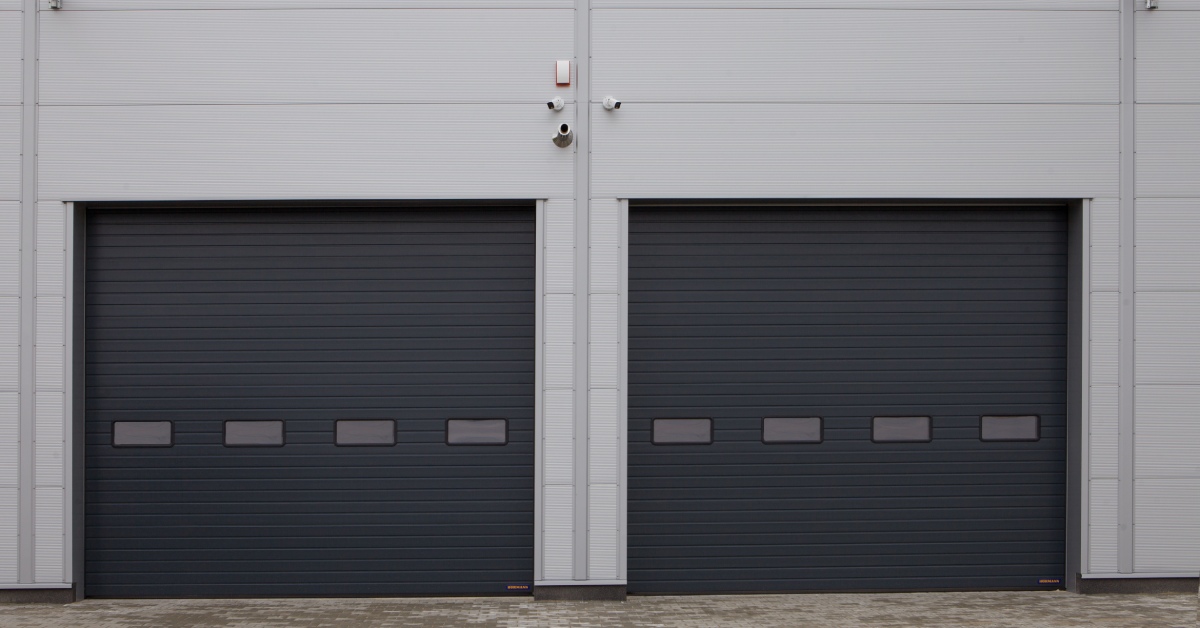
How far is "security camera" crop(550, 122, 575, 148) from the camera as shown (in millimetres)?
8680

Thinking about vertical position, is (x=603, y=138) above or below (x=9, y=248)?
above

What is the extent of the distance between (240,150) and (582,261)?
3311 millimetres

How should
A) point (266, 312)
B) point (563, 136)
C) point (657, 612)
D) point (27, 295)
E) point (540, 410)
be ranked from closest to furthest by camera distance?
point (657, 612) < point (563, 136) < point (27, 295) < point (540, 410) < point (266, 312)

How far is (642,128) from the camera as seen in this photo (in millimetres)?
8945

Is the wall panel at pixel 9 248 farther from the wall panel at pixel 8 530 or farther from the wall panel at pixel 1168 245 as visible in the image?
the wall panel at pixel 1168 245

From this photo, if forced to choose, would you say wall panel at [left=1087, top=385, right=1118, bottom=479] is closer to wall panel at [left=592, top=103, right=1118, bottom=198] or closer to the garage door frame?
the garage door frame

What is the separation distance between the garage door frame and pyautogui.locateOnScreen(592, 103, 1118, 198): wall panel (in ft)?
0.51

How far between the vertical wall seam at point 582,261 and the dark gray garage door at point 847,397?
1.67 feet

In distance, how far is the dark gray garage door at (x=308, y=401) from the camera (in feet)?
29.8

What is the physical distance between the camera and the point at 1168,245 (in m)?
9.09

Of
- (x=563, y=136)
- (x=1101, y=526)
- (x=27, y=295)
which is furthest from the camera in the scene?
(x=1101, y=526)

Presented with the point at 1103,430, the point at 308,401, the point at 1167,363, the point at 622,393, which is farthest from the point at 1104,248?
the point at 308,401

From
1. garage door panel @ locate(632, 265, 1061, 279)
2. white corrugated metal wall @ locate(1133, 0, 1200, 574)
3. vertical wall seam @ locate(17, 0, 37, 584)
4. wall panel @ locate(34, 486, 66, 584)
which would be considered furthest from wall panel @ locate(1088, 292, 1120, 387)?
vertical wall seam @ locate(17, 0, 37, 584)

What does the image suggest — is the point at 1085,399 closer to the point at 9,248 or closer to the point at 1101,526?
the point at 1101,526
